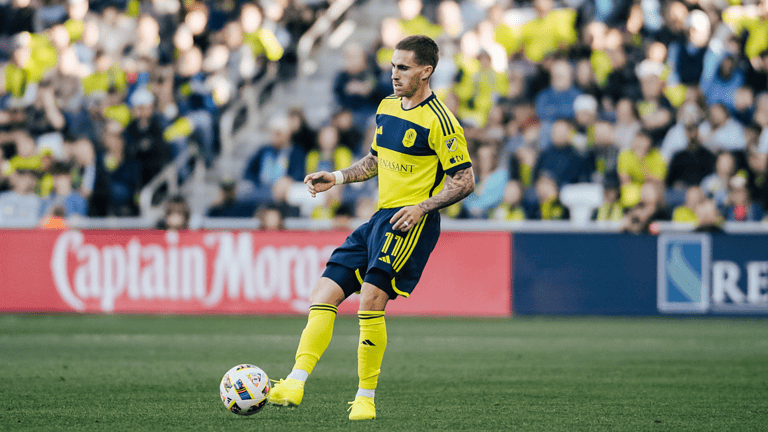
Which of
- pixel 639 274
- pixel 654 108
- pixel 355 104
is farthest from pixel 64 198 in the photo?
pixel 654 108

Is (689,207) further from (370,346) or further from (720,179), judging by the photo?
(370,346)

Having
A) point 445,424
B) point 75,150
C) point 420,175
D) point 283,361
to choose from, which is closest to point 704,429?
point 445,424

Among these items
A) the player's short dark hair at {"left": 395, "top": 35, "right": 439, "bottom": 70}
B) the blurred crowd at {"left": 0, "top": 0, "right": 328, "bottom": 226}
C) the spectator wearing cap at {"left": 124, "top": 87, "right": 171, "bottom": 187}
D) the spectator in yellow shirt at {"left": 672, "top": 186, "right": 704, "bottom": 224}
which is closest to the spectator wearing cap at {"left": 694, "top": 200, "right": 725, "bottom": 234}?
the spectator in yellow shirt at {"left": 672, "top": 186, "right": 704, "bottom": 224}

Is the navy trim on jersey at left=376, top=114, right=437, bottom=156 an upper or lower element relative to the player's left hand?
upper

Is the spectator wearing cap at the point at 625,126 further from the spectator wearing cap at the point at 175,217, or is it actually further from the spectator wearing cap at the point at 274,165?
the spectator wearing cap at the point at 175,217

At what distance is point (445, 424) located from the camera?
5520 millimetres

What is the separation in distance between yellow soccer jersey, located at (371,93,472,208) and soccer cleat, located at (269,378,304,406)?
46.9 inches

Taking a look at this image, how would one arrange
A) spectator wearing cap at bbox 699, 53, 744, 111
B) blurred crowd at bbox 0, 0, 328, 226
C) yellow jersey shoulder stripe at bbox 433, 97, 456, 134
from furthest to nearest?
spectator wearing cap at bbox 699, 53, 744, 111, blurred crowd at bbox 0, 0, 328, 226, yellow jersey shoulder stripe at bbox 433, 97, 456, 134

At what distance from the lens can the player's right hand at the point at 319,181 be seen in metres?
5.93

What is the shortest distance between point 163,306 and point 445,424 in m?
8.16

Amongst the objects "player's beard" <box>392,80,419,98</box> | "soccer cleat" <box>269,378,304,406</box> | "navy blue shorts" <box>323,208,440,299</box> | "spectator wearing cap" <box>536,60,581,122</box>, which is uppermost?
"spectator wearing cap" <box>536,60,581,122</box>

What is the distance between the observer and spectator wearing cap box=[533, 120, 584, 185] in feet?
43.0

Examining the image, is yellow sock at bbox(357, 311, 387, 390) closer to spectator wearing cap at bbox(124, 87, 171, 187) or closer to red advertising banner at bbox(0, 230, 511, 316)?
red advertising banner at bbox(0, 230, 511, 316)

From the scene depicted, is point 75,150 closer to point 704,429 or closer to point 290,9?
point 290,9
